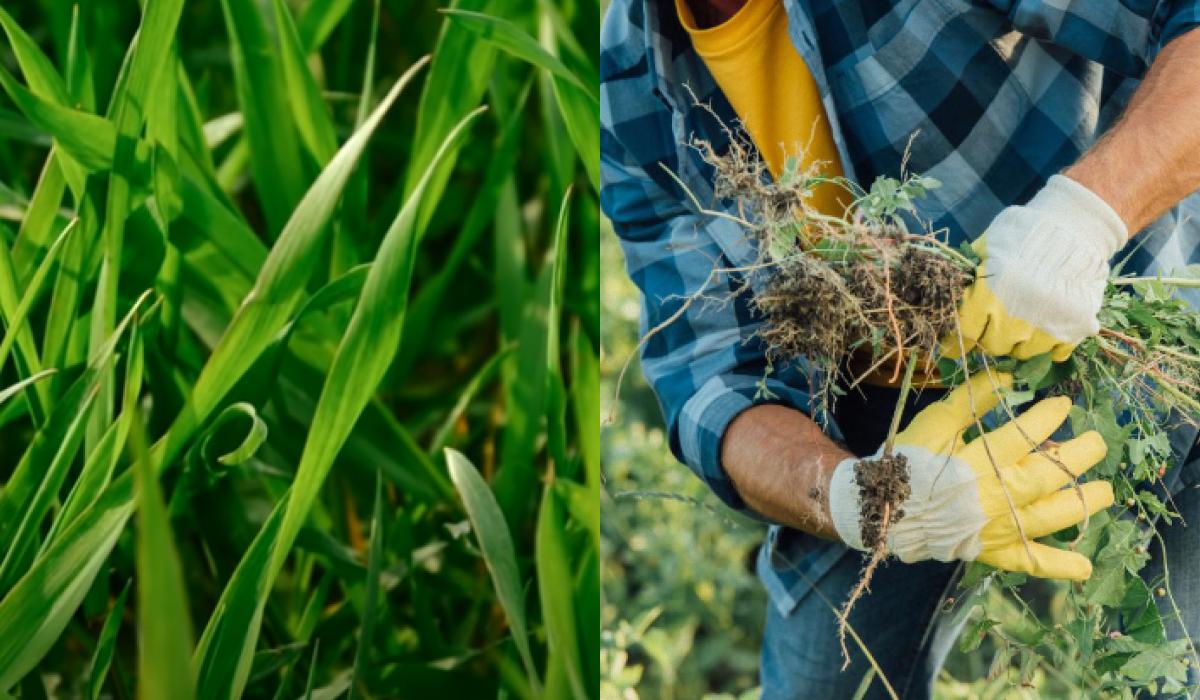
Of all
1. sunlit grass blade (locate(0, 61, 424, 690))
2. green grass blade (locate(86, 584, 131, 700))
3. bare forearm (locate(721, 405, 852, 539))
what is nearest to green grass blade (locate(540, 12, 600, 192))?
sunlit grass blade (locate(0, 61, 424, 690))

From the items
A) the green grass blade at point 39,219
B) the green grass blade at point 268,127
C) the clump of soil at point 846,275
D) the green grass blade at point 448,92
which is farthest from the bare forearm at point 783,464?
the green grass blade at point 39,219

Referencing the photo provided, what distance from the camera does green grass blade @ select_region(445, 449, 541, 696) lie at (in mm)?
754

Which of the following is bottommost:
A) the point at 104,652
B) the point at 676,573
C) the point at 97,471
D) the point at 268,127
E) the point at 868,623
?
the point at 676,573

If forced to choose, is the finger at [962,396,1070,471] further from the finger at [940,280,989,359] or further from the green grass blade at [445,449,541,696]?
the green grass blade at [445,449,541,696]

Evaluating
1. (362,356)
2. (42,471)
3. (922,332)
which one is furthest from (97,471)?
(922,332)

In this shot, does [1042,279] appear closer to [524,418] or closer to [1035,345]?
[1035,345]

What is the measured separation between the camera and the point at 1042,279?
2.24 ft

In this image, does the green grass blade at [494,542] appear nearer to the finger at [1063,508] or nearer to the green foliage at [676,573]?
the finger at [1063,508]

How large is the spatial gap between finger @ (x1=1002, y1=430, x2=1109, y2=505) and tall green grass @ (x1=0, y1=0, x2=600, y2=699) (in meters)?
0.28

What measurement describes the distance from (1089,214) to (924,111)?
0.65 feet

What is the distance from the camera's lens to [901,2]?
34.6 inches

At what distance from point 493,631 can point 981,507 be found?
1.38 feet

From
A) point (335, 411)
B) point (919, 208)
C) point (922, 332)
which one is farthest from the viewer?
point (919, 208)

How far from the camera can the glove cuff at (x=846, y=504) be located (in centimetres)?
74
